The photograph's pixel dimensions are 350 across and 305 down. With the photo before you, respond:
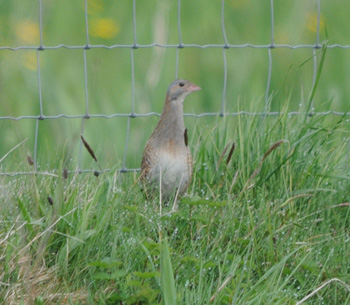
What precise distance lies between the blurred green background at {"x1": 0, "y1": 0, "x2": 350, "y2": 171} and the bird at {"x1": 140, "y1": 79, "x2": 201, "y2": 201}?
16.8 inches

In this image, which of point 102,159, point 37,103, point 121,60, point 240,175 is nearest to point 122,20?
point 121,60

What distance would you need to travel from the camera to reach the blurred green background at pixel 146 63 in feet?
18.1

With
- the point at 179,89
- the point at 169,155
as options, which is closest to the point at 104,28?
the point at 179,89

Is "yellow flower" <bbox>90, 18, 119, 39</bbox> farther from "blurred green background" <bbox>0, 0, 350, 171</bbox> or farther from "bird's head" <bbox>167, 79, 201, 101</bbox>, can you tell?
"bird's head" <bbox>167, 79, 201, 101</bbox>

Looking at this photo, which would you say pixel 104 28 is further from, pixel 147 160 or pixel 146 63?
pixel 147 160

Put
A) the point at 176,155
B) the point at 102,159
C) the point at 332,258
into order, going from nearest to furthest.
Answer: the point at 332,258, the point at 176,155, the point at 102,159

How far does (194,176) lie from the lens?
4.57 meters

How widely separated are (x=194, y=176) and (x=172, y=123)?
0.32m

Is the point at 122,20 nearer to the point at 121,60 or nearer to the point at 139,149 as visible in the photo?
the point at 121,60

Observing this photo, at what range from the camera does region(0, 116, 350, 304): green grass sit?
138 inches

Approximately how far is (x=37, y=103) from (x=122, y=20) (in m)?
→ 0.84

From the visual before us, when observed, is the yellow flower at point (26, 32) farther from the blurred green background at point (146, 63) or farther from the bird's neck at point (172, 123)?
the bird's neck at point (172, 123)

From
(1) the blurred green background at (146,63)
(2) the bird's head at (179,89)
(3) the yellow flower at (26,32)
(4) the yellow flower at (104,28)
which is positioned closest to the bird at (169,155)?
(2) the bird's head at (179,89)

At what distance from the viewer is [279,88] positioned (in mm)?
5820
